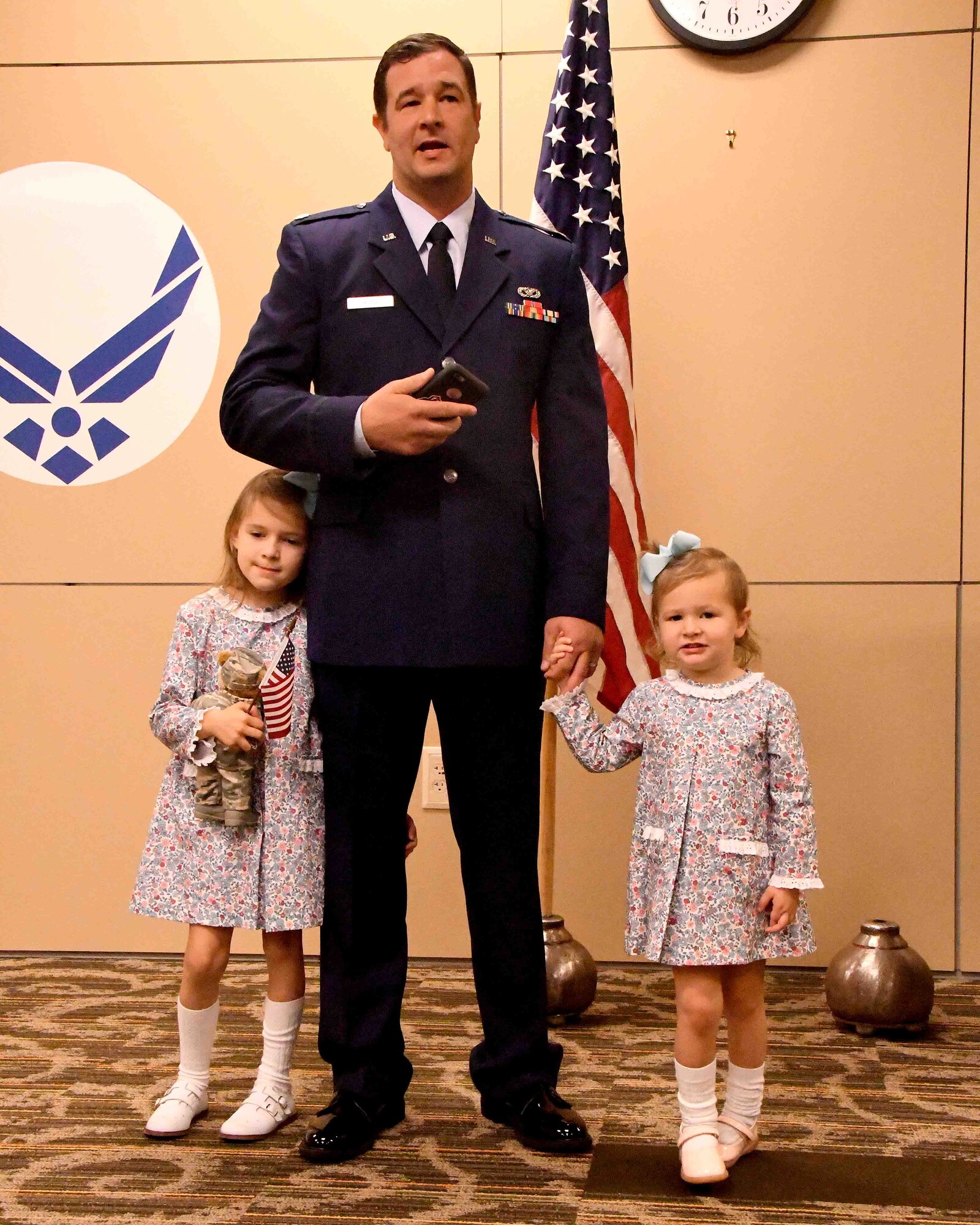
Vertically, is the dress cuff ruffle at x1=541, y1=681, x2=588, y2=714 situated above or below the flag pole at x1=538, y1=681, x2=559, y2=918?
above

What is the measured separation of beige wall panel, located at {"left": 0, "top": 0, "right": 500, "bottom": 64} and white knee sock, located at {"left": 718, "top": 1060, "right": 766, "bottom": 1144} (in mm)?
2507

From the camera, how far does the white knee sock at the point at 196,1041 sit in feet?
7.29

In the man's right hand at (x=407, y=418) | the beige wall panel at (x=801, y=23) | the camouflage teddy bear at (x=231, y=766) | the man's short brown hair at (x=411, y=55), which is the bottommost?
the camouflage teddy bear at (x=231, y=766)

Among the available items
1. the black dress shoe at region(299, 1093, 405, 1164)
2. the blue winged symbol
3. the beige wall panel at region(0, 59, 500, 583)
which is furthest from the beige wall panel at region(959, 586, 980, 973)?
the blue winged symbol

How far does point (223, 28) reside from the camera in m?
3.39

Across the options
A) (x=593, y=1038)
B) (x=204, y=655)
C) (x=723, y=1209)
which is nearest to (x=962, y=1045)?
(x=593, y=1038)

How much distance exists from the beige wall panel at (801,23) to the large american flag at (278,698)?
1.90m

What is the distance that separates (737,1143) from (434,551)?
104cm

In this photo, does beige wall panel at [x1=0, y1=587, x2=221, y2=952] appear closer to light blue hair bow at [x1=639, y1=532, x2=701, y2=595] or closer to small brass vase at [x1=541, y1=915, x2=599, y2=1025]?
small brass vase at [x1=541, y1=915, x2=599, y2=1025]

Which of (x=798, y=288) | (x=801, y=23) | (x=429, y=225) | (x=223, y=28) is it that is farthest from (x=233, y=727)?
(x=801, y=23)

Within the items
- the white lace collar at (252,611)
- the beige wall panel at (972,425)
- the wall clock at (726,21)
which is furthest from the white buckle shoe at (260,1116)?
the wall clock at (726,21)

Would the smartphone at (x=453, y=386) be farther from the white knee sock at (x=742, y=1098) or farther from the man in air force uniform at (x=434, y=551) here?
the white knee sock at (x=742, y=1098)

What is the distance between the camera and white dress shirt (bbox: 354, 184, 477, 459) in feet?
6.96

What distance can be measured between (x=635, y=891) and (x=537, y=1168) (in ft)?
1.46
